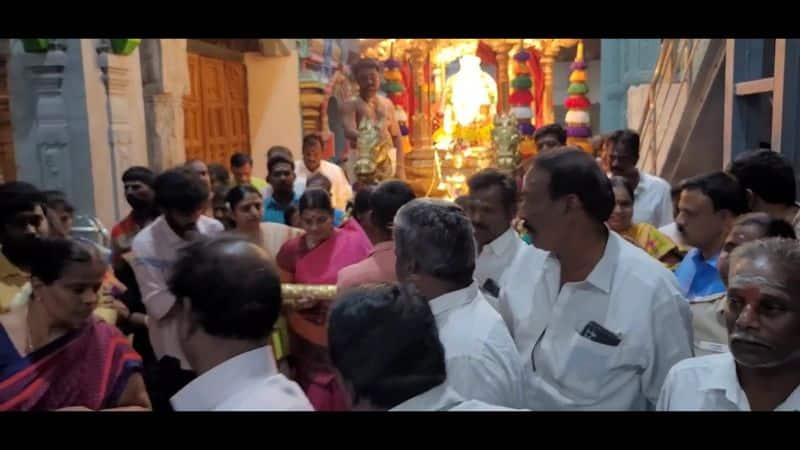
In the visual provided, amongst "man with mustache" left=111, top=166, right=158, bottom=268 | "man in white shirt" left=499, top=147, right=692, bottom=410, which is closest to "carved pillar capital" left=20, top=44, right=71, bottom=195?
"man with mustache" left=111, top=166, right=158, bottom=268

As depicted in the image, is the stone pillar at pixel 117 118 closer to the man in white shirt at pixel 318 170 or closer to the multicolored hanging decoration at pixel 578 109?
the man in white shirt at pixel 318 170

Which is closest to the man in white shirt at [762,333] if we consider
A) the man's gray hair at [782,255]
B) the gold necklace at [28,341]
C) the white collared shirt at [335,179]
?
the man's gray hair at [782,255]

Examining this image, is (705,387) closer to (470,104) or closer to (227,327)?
(227,327)

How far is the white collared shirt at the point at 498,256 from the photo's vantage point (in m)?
2.64

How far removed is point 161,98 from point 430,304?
17.9 ft

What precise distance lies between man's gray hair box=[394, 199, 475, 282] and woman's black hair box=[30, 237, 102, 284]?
0.81 meters

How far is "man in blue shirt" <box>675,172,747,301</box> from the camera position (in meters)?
2.46

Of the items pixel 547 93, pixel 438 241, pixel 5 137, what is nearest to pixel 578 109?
pixel 547 93

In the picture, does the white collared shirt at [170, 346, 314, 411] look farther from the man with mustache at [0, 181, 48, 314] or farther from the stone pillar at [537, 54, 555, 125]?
the stone pillar at [537, 54, 555, 125]

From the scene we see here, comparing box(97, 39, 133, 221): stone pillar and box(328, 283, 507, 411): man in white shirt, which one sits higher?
box(97, 39, 133, 221): stone pillar

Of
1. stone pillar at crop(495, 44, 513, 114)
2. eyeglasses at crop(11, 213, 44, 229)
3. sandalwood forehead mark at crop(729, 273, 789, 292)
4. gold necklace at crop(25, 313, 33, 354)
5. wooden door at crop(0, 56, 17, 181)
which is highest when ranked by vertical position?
stone pillar at crop(495, 44, 513, 114)
